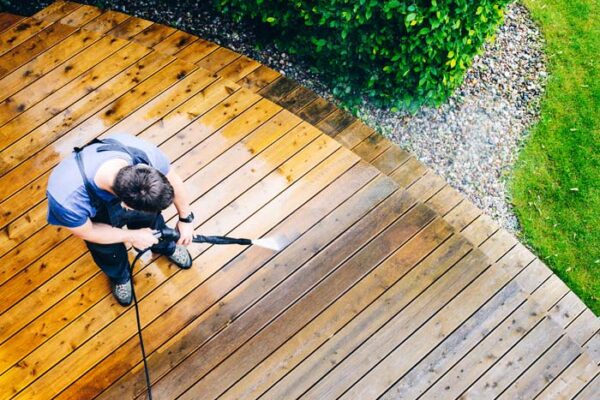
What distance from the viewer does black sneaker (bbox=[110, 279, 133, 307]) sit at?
382cm

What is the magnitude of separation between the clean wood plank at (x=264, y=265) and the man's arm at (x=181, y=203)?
61 cm

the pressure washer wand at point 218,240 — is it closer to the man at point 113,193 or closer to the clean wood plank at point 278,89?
the man at point 113,193

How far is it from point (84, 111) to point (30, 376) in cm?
203

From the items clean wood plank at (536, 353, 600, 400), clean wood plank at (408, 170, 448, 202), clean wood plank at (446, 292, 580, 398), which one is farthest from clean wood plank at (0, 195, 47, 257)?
clean wood plank at (536, 353, 600, 400)

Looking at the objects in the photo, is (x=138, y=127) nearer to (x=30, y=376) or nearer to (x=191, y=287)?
Result: (x=191, y=287)

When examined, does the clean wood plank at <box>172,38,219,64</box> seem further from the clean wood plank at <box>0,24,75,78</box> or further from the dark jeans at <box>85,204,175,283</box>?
the dark jeans at <box>85,204,175,283</box>

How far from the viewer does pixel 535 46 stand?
6.13 m

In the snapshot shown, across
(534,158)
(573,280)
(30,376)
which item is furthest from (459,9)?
(30,376)

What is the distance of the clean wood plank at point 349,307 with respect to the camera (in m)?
3.72

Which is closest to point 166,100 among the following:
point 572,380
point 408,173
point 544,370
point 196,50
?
point 196,50

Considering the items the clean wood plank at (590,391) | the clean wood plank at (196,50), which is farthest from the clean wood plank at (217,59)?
the clean wood plank at (590,391)

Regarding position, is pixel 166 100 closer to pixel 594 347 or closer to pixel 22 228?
pixel 22 228

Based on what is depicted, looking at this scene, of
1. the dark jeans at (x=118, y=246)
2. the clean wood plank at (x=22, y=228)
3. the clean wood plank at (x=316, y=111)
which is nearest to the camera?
the dark jeans at (x=118, y=246)

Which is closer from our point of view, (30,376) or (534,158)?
(30,376)
